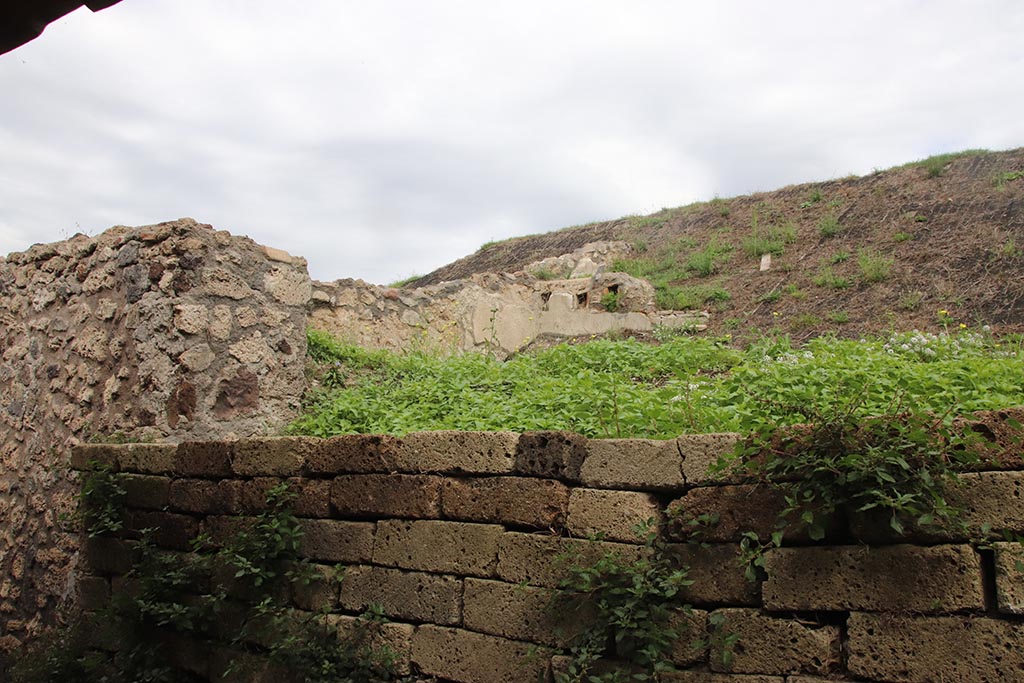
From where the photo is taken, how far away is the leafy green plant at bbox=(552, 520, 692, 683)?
3.26 m

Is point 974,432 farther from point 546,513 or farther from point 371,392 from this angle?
point 371,392

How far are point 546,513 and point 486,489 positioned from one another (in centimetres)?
36

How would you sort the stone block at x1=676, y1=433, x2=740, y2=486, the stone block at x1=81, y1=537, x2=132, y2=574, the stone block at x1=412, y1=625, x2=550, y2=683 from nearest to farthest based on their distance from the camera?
the stone block at x1=676, y1=433, x2=740, y2=486 → the stone block at x1=412, y1=625, x2=550, y2=683 → the stone block at x1=81, y1=537, x2=132, y2=574

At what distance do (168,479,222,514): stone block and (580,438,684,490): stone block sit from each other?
244cm

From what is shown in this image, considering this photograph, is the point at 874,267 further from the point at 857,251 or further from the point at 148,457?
the point at 148,457

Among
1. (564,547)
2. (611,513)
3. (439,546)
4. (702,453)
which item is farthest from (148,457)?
(702,453)

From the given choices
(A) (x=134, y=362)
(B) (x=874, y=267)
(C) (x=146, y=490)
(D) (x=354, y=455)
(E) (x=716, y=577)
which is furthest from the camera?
(B) (x=874, y=267)

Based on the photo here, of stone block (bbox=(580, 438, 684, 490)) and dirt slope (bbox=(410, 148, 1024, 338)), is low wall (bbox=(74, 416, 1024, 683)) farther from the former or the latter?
dirt slope (bbox=(410, 148, 1024, 338))

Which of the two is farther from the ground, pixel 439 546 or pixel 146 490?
pixel 146 490

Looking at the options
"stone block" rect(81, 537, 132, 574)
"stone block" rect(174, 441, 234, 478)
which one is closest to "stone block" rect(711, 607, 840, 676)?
"stone block" rect(174, 441, 234, 478)

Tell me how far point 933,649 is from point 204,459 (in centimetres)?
401

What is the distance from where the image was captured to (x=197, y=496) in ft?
16.7

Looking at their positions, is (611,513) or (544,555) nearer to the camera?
(611,513)

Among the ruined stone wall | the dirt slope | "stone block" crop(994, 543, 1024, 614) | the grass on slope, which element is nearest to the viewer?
"stone block" crop(994, 543, 1024, 614)
